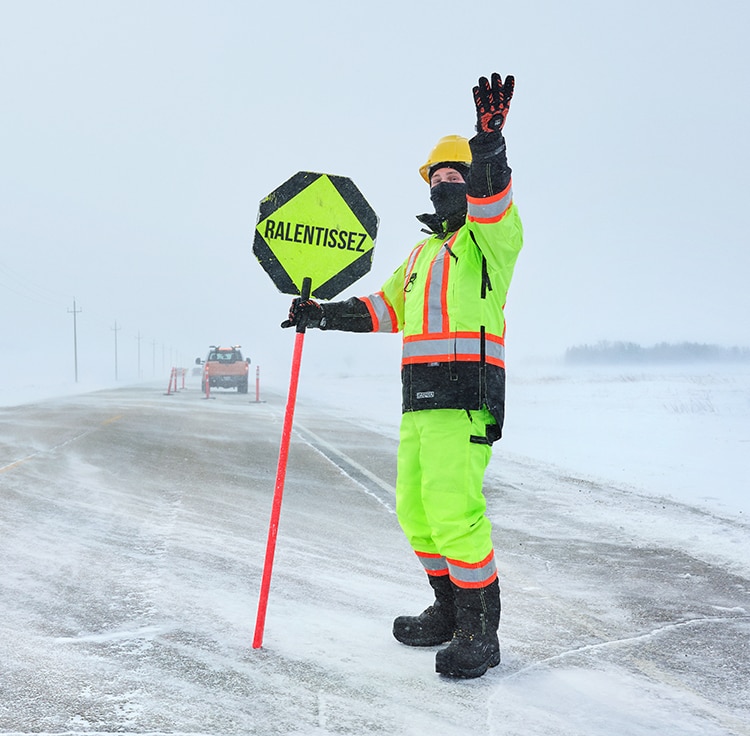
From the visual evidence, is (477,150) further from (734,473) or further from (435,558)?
(734,473)

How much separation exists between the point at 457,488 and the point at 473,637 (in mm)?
584

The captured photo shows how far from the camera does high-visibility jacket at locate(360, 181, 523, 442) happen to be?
9.56 feet

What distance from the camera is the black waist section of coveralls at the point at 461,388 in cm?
292

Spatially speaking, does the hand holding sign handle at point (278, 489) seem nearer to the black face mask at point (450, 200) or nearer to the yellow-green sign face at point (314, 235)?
the yellow-green sign face at point (314, 235)

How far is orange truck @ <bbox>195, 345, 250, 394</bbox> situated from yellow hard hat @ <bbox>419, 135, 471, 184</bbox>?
26.6m

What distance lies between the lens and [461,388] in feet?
9.60

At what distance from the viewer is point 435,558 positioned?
3.19 meters

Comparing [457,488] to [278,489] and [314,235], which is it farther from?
[314,235]

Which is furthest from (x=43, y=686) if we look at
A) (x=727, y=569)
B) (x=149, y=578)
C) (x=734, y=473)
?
(x=734, y=473)

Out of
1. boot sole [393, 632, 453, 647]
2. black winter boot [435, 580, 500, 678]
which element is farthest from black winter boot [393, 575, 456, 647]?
black winter boot [435, 580, 500, 678]

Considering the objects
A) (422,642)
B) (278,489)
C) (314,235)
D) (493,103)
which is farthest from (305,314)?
(422,642)

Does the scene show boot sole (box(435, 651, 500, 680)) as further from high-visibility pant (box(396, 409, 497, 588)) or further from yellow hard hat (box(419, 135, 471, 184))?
yellow hard hat (box(419, 135, 471, 184))

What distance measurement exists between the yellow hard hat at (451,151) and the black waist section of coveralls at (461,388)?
0.91m

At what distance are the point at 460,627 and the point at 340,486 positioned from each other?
4.80 meters
